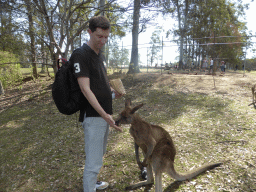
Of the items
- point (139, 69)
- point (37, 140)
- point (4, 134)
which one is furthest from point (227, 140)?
point (139, 69)

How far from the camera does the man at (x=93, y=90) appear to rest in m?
1.54

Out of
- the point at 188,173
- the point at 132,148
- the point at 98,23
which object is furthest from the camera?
the point at 132,148

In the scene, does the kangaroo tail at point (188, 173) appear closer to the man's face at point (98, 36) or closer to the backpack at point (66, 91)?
the backpack at point (66, 91)

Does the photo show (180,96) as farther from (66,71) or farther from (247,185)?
(66,71)

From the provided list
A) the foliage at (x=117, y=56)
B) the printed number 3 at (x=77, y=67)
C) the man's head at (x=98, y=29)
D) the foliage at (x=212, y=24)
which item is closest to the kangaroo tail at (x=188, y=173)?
the printed number 3 at (x=77, y=67)

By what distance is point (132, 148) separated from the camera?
12.2 feet

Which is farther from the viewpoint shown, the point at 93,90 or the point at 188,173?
the point at 188,173

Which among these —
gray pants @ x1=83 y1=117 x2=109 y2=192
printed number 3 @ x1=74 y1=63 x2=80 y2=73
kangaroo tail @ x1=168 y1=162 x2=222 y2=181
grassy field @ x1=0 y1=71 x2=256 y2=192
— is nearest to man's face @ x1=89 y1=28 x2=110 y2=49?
printed number 3 @ x1=74 y1=63 x2=80 y2=73

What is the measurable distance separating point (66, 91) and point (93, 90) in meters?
0.25

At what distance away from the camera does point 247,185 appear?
2.44 meters

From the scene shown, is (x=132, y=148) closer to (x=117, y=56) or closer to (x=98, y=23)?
(x=98, y=23)

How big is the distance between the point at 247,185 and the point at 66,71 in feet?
9.53

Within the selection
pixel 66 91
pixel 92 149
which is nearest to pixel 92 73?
pixel 66 91

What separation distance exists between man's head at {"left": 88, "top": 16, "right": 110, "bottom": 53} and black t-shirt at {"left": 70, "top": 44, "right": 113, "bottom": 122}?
108 mm
